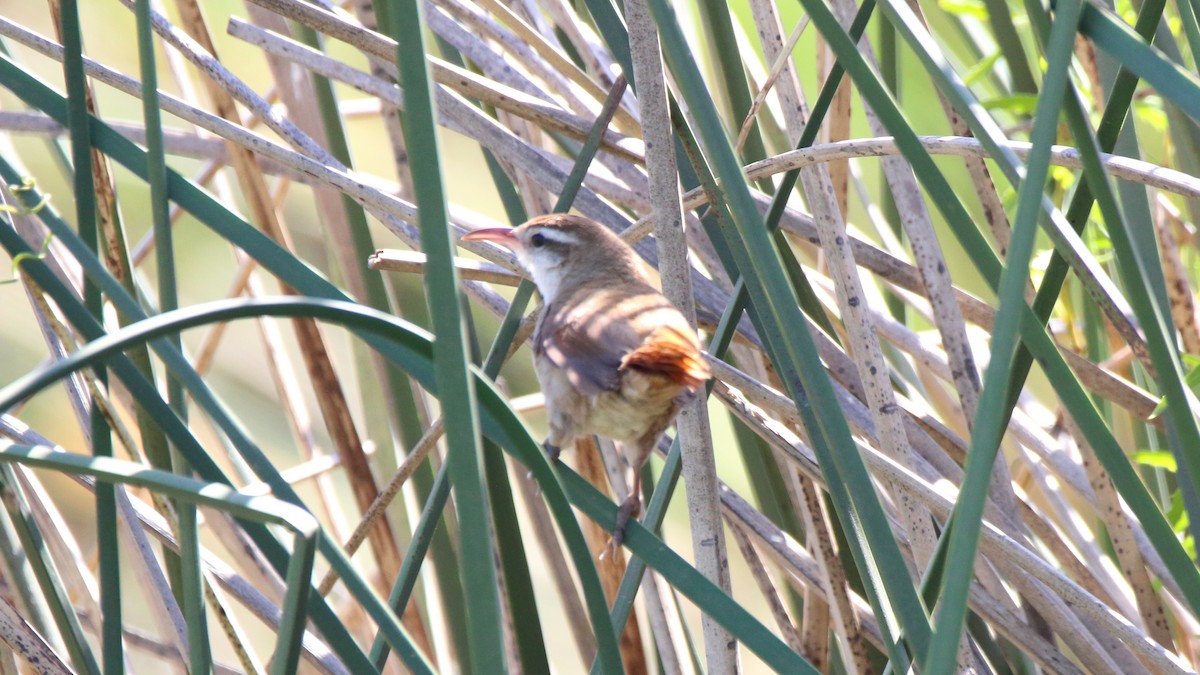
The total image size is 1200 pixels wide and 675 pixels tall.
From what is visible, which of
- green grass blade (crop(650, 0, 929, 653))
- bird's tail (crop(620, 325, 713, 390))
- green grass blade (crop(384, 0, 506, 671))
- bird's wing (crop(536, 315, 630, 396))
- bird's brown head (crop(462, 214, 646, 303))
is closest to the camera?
green grass blade (crop(384, 0, 506, 671))

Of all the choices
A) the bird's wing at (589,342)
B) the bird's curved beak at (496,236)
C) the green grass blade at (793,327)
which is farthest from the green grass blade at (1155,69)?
the bird's curved beak at (496,236)

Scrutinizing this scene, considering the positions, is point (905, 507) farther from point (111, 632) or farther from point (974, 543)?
point (111, 632)

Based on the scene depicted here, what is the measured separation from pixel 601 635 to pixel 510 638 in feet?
3.77

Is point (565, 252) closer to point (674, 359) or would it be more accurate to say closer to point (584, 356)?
point (584, 356)

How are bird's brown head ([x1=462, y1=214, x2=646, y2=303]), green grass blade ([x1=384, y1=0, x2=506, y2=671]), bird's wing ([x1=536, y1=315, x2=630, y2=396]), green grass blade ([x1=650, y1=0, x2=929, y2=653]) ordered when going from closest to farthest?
green grass blade ([x1=384, y1=0, x2=506, y2=671])
green grass blade ([x1=650, y1=0, x2=929, y2=653])
bird's wing ([x1=536, y1=315, x2=630, y2=396])
bird's brown head ([x1=462, y1=214, x2=646, y2=303])

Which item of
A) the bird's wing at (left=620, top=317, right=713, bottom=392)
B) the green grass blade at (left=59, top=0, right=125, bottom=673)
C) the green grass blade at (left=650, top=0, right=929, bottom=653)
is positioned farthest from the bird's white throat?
the green grass blade at (left=650, top=0, right=929, bottom=653)

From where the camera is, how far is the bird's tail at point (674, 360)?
3.82 feet

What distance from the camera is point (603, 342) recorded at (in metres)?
1.35

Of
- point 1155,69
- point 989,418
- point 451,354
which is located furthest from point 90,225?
point 1155,69

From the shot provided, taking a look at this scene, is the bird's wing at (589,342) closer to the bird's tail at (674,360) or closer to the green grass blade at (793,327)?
the bird's tail at (674,360)

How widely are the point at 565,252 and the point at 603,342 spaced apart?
1.18 feet

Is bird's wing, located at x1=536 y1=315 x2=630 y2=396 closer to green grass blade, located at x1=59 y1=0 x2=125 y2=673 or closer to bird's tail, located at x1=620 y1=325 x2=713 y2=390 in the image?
bird's tail, located at x1=620 y1=325 x2=713 y2=390

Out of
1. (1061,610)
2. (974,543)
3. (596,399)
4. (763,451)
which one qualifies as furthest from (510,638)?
(974,543)

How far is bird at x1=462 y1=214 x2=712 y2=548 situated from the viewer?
1.21m
